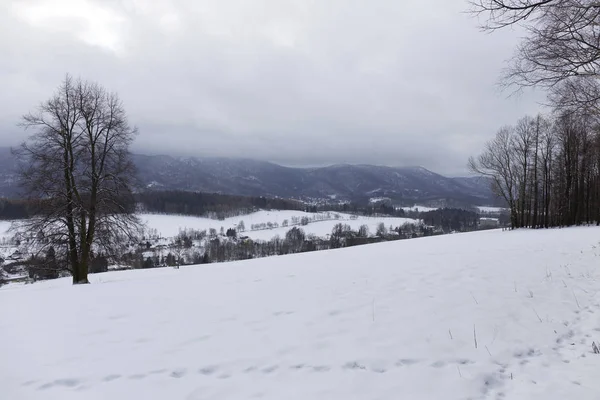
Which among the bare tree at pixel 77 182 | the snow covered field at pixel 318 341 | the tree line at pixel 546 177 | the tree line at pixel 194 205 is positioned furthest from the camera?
the tree line at pixel 194 205

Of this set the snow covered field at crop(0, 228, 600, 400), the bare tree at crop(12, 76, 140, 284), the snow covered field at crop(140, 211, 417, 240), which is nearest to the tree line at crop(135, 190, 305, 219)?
the snow covered field at crop(140, 211, 417, 240)

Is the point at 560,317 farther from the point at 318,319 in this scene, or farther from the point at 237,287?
the point at 237,287

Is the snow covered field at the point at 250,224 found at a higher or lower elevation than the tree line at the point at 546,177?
lower

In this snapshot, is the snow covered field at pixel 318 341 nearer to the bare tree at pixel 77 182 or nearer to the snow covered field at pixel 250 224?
the bare tree at pixel 77 182

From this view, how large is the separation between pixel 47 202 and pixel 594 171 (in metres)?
46.2

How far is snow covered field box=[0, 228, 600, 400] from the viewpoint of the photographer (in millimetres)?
3391

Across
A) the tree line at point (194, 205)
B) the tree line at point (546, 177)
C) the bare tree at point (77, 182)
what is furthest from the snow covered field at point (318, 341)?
the tree line at point (194, 205)

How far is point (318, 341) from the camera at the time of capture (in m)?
4.48

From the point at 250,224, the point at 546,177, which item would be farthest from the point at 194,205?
the point at 546,177

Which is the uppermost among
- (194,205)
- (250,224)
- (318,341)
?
(194,205)

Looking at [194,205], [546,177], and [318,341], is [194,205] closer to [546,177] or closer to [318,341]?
[546,177]

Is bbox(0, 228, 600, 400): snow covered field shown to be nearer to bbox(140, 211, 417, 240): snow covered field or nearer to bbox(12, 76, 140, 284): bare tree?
bbox(12, 76, 140, 284): bare tree

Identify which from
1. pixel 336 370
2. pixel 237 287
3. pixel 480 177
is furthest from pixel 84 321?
pixel 480 177

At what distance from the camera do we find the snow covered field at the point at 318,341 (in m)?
3.39
